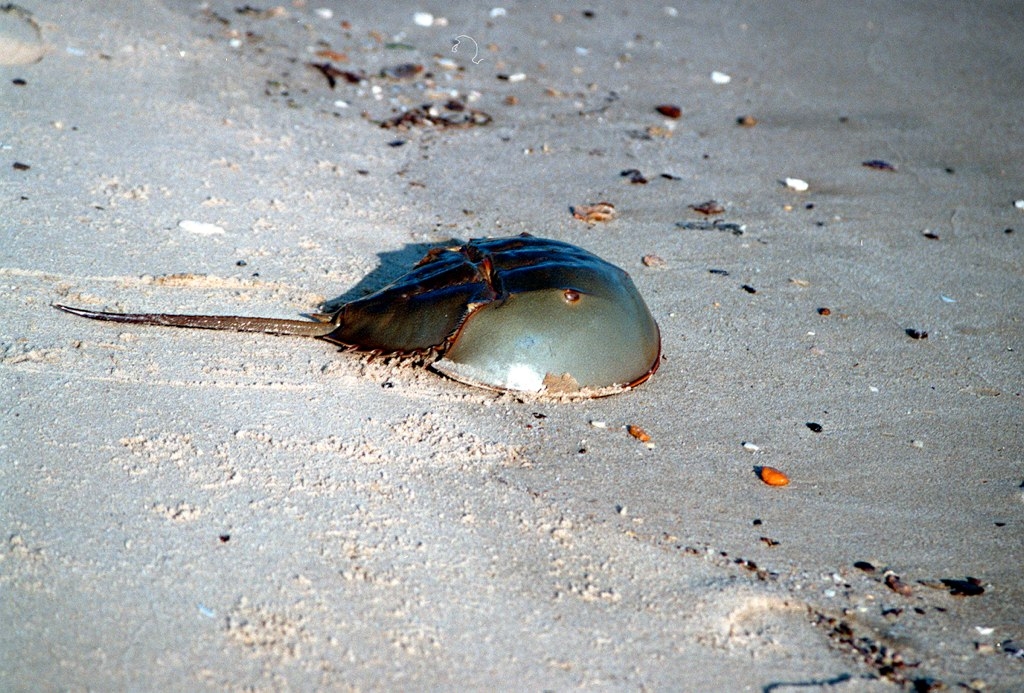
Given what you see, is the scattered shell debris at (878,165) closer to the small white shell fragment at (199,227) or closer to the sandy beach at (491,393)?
the sandy beach at (491,393)

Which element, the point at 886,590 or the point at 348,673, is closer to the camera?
the point at 348,673

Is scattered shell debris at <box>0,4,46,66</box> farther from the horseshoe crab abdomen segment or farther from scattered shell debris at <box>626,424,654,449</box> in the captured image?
scattered shell debris at <box>626,424,654,449</box>

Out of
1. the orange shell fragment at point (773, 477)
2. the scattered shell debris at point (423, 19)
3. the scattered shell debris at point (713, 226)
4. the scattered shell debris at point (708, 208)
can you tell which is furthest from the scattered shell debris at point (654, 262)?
the scattered shell debris at point (423, 19)

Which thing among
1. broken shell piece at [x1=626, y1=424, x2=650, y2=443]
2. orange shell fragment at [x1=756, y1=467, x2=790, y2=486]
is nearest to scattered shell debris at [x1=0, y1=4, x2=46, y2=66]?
broken shell piece at [x1=626, y1=424, x2=650, y2=443]

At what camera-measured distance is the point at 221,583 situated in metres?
1.92

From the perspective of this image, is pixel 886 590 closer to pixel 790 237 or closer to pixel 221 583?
pixel 221 583

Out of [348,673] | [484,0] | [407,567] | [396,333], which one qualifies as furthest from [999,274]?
[484,0]

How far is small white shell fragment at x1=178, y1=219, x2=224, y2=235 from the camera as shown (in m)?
3.28

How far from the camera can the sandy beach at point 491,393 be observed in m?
1.88

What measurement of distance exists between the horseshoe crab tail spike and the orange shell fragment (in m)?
1.28

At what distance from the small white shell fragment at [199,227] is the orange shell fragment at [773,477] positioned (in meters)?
2.05

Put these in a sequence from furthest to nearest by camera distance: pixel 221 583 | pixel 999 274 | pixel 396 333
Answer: pixel 999 274 → pixel 396 333 → pixel 221 583

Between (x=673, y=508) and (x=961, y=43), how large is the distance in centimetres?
446

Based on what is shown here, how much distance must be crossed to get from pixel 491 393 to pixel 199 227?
4.51 feet
